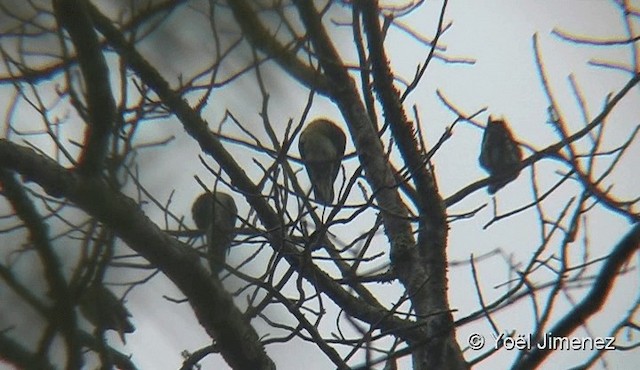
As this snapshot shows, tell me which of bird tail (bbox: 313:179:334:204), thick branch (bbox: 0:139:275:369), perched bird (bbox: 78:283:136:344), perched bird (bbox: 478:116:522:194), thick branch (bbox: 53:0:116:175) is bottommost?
perched bird (bbox: 78:283:136:344)

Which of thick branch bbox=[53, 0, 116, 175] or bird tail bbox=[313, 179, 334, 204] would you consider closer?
thick branch bbox=[53, 0, 116, 175]

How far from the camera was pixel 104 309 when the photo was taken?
148 cm

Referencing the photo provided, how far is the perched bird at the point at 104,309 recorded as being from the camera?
4.61 ft

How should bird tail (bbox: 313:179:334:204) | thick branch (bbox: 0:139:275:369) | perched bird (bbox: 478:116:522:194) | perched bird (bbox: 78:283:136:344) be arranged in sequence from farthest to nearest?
perched bird (bbox: 478:116:522:194)
bird tail (bbox: 313:179:334:204)
thick branch (bbox: 0:139:275:369)
perched bird (bbox: 78:283:136:344)

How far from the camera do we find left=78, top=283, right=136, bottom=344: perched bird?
4.61ft

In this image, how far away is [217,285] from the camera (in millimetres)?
1998

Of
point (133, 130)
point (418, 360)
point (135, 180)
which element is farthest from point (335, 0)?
point (418, 360)

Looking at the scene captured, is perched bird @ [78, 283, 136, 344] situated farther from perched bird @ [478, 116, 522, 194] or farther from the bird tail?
perched bird @ [478, 116, 522, 194]

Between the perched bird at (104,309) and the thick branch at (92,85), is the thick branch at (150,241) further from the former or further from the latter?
the perched bird at (104,309)

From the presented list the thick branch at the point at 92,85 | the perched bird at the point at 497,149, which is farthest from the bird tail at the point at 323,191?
the perched bird at the point at 497,149

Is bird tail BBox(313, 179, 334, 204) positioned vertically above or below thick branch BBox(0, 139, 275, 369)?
above

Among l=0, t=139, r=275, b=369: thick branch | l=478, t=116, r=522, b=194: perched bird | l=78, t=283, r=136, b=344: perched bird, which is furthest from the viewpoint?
l=478, t=116, r=522, b=194: perched bird

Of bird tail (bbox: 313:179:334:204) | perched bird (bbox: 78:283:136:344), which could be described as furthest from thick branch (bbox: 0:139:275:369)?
bird tail (bbox: 313:179:334:204)

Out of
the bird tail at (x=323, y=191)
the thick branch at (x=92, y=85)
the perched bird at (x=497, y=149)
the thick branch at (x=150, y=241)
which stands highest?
the perched bird at (x=497, y=149)
